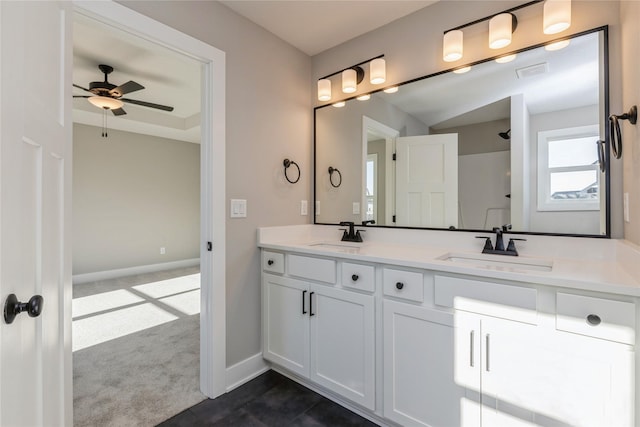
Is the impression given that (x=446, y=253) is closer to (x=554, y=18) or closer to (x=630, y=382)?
(x=630, y=382)

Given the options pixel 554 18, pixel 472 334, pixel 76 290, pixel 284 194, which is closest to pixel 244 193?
pixel 284 194

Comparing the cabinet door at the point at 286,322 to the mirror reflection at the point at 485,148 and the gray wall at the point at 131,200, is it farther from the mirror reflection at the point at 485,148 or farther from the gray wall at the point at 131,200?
the gray wall at the point at 131,200

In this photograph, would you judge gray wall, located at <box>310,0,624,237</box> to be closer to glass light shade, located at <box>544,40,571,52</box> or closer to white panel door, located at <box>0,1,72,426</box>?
glass light shade, located at <box>544,40,571,52</box>

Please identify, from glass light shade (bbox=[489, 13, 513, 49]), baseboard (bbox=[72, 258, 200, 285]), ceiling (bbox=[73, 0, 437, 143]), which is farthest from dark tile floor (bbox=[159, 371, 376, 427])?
baseboard (bbox=[72, 258, 200, 285])

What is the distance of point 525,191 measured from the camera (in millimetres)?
1589

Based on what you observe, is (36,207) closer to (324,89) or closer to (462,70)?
(324,89)

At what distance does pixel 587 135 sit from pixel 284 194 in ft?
5.89

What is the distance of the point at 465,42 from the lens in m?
1.76

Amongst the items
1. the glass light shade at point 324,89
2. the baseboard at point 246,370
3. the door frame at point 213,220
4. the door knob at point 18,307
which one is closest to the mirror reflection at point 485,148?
the glass light shade at point 324,89

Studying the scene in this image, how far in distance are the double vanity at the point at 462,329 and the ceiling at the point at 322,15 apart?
1.44 metres

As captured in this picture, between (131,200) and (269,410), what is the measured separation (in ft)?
14.7

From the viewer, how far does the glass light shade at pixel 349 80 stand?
7.13ft

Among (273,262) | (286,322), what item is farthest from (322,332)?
(273,262)

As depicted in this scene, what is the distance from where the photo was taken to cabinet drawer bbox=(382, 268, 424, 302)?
139cm
